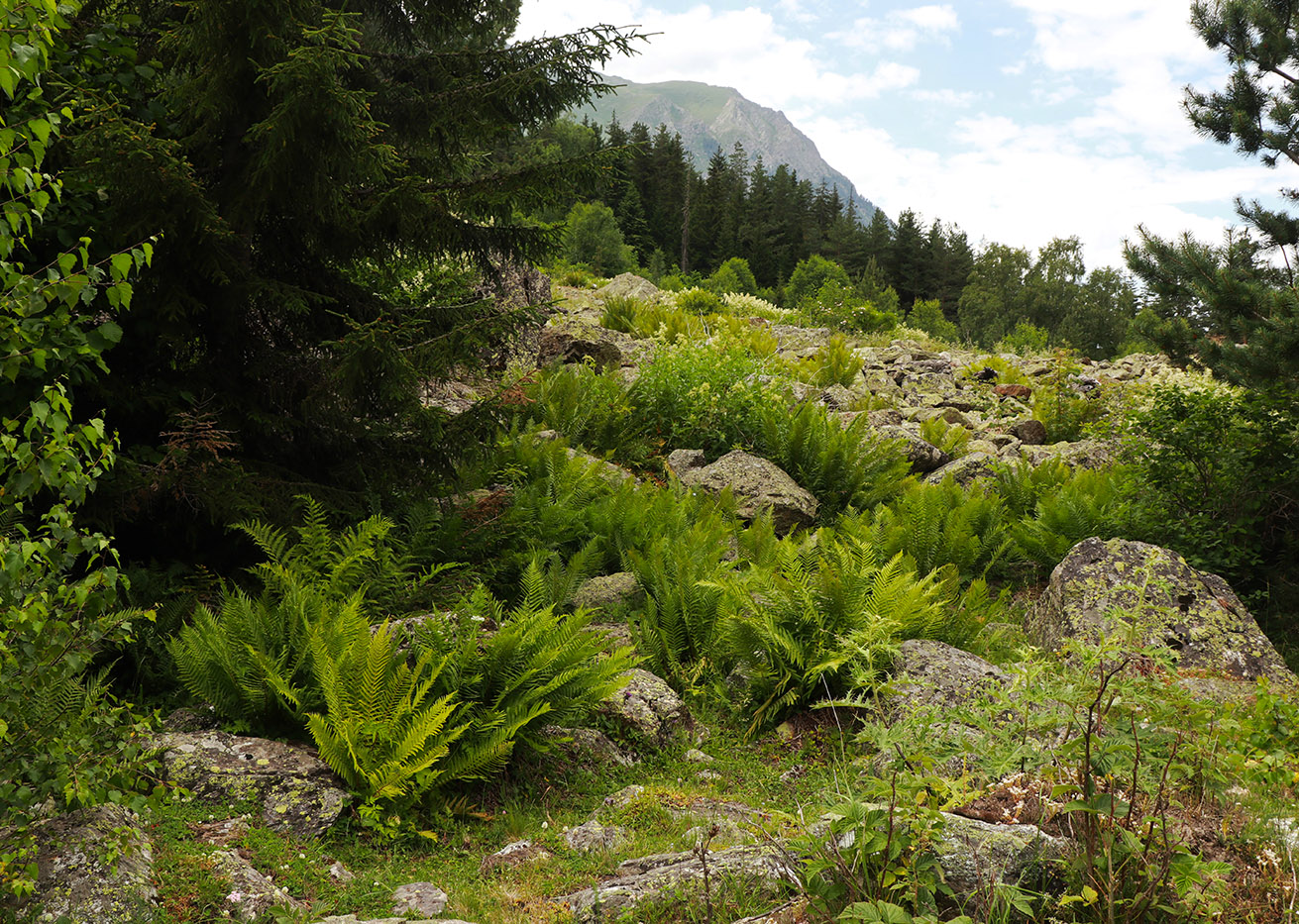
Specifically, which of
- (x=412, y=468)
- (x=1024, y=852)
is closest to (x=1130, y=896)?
(x=1024, y=852)

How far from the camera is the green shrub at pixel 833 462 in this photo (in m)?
8.52

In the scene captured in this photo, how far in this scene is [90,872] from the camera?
248 cm

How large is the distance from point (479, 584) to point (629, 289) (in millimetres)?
12773

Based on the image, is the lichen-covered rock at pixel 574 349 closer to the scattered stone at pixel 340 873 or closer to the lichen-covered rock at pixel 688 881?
the scattered stone at pixel 340 873

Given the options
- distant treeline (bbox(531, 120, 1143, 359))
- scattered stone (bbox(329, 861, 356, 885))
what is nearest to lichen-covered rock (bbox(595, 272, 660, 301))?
scattered stone (bbox(329, 861, 356, 885))

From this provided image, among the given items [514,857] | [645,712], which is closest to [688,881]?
[514,857]

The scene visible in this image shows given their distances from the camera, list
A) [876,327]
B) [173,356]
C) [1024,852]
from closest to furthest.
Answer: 1. [1024,852]
2. [173,356]
3. [876,327]

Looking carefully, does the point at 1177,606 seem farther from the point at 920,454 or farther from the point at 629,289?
the point at 629,289

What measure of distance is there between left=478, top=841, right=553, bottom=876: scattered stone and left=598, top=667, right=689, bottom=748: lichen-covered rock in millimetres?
1090

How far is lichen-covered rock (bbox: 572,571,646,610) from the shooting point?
19.1 ft

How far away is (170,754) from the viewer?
11.1ft

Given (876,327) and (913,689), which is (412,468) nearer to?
(913,689)

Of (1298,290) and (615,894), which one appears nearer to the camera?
(615,894)

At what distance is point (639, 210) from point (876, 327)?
27.1 meters
